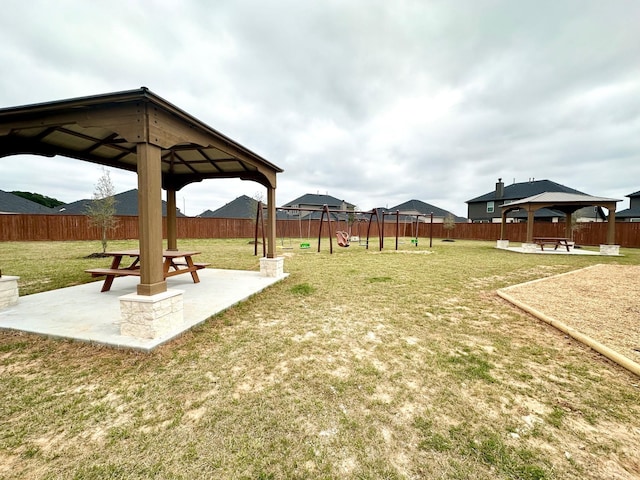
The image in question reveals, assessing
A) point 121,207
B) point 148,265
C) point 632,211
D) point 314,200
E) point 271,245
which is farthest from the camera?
point 314,200

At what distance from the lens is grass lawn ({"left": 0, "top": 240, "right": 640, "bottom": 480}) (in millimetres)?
1459

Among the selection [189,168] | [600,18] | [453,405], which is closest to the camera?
[453,405]

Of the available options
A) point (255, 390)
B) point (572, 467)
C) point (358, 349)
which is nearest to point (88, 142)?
point (255, 390)

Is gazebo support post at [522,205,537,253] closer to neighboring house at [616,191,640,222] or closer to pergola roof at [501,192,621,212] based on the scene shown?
pergola roof at [501,192,621,212]

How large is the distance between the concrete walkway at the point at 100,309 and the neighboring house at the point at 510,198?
2976 centimetres

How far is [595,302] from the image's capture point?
459 cm

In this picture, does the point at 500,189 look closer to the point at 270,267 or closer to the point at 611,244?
the point at 611,244

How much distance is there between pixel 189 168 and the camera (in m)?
6.57

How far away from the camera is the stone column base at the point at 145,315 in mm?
2806

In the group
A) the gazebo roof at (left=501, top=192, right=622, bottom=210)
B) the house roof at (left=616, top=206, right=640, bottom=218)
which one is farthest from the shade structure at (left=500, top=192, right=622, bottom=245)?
the house roof at (left=616, top=206, right=640, bottom=218)

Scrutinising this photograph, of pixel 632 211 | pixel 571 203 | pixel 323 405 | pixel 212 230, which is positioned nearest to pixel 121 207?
pixel 212 230

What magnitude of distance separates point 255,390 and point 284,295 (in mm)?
2882

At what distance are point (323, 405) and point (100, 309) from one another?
12.2ft

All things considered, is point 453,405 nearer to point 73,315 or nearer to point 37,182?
point 73,315
